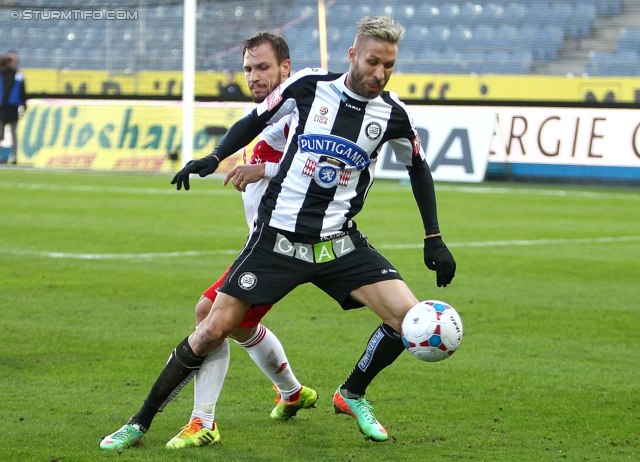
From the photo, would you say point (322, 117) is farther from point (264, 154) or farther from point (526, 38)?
point (526, 38)

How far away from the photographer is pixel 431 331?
13.4 feet

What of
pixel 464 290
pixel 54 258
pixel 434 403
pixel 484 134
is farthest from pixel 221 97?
pixel 434 403

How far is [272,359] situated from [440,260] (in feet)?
3.09

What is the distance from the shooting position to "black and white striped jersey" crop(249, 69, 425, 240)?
4.25 metres

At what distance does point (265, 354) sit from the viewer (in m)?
4.66

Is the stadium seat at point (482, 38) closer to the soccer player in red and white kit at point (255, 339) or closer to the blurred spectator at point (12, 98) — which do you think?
the blurred spectator at point (12, 98)

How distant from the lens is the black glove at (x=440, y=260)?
4.38 m

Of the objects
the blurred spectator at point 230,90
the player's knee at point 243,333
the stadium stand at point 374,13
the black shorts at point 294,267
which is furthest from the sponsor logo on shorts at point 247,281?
the stadium stand at point 374,13

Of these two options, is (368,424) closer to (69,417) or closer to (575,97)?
(69,417)

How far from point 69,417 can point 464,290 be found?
425 cm

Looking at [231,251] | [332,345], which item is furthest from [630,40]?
[332,345]

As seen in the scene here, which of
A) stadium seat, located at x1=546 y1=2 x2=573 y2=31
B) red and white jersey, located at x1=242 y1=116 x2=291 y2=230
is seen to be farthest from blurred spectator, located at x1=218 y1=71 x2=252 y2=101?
red and white jersey, located at x1=242 y1=116 x2=291 y2=230

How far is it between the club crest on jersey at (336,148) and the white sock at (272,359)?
0.92 metres

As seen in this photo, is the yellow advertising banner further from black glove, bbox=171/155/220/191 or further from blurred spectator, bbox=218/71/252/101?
black glove, bbox=171/155/220/191
